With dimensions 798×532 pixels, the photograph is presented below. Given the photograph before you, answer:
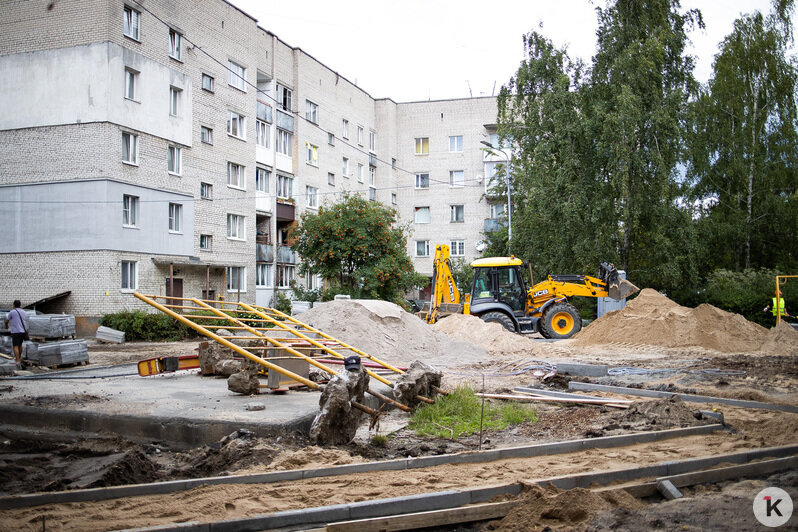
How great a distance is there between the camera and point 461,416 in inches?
342

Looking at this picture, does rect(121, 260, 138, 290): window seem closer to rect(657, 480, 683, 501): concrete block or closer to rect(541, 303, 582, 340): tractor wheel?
rect(541, 303, 582, 340): tractor wheel

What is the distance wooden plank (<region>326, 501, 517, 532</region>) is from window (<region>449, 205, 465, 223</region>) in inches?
1804

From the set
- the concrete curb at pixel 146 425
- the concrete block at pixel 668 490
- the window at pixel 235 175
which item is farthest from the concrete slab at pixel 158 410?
the window at pixel 235 175

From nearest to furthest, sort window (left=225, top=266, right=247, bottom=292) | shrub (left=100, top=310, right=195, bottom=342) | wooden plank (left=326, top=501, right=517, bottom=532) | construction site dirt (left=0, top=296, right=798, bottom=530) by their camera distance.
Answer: wooden plank (left=326, top=501, right=517, bottom=532), construction site dirt (left=0, top=296, right=798, bottom=530), shrub (left=100, top=310, right=195, bottom=342), window (left=225, top=266, right=247, bottom=292)

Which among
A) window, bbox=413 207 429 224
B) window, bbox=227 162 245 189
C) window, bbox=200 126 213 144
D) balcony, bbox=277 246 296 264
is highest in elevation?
window, bbox=200 126 213 144

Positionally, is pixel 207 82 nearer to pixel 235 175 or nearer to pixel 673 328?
pixel 235 175

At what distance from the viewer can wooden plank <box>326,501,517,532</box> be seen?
168 inches

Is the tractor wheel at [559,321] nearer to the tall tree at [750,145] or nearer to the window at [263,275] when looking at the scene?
the tall tree at [750,145]

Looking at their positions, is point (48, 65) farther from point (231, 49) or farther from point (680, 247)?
point (680, 247)

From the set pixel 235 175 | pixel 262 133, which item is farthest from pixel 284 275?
pixel 262 133

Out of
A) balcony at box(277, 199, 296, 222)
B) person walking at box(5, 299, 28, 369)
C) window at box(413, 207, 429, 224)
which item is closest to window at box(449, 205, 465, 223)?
window at box(413, 207, 429, 224)

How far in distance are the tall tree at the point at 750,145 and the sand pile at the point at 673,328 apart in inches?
371

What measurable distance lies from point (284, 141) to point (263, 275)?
8.57 m

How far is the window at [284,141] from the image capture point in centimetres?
3894
